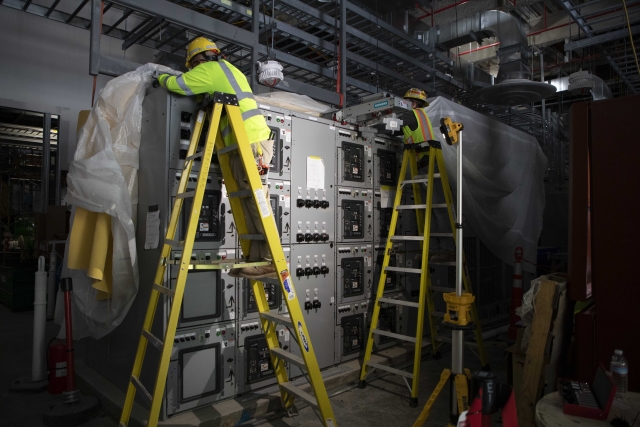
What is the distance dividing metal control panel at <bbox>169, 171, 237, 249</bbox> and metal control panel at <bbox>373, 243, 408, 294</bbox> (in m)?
1.87

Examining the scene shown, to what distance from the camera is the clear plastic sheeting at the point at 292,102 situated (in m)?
3.97

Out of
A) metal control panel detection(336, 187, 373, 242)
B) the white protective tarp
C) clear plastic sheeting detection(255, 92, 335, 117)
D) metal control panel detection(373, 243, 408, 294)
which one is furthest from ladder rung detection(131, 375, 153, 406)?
metal control panel detection(373, 243, 408, 294)

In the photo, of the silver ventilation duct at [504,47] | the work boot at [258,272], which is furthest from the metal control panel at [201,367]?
the silver ventilation duct at [504,47]

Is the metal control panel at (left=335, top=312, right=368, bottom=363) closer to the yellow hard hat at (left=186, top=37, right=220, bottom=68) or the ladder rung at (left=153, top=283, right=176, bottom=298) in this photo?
the ladder rung at (left=153, top=283, right=176, bottom=298)

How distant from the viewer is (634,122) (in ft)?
7.18

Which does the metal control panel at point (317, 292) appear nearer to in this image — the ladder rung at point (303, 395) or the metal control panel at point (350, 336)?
the metal control panel at point (350, 336)

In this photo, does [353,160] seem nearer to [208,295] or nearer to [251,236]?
[251,236]

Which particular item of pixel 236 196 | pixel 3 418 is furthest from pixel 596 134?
pixel 3 418

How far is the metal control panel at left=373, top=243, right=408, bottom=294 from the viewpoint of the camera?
4645mm

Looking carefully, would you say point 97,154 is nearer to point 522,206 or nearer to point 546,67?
point 522,206

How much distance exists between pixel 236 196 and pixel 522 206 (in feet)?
14.5

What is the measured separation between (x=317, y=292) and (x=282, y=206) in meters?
0.94

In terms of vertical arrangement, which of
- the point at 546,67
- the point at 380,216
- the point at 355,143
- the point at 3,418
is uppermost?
the point at 546,67

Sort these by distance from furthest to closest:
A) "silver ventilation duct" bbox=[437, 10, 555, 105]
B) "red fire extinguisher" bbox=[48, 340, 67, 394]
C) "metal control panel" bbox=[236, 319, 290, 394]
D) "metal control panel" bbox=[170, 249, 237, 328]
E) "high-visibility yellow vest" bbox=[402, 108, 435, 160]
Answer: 1. "silver ventilation duct" bbox=[437, 10, 555, 105]
2. "high-visibility yellow vest" bbox=[402, 108, 435, 160]
3. "red fire extinguisher" bbox=[48, 340, 67, 394]
4. "metal control panel" bbox=[236, 319, 290, 394]
5. "metal control panel" bbox=[170, 249, 237, 328]
